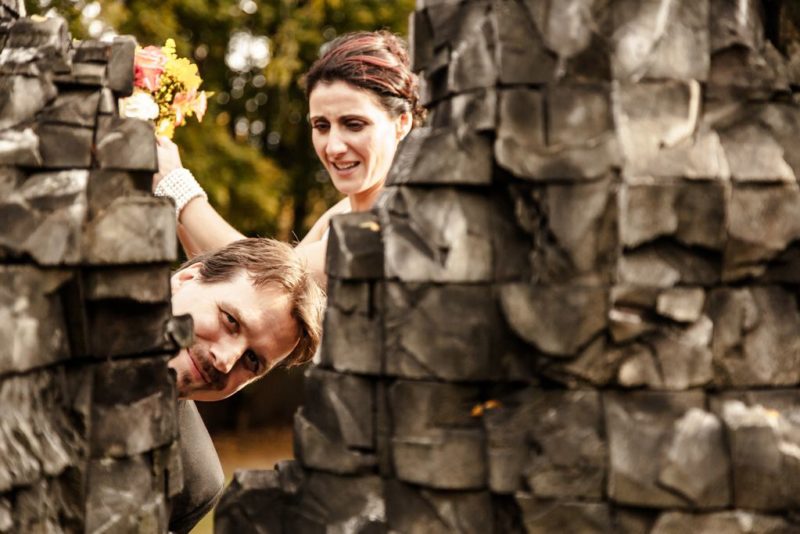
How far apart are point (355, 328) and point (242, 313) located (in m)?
0.83

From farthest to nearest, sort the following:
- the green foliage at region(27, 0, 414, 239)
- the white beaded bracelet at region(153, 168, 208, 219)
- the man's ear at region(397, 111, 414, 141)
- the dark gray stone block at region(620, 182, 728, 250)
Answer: the green foliage at region(27, 0, 414, 239) < the man's ear at region(397, 111, 414, 141) < the white beaded bracelet at region(153, 168, 208, 219) < the dark gray stone block at region(620, 182, 728, 250)

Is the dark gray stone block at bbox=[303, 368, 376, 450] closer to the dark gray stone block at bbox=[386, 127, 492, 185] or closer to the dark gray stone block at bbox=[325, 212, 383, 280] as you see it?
the dark gray stone block at bbox=[325, 212, 383, 280]

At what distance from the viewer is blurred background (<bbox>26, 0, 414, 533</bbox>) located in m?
10.4

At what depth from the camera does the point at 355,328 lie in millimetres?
2098

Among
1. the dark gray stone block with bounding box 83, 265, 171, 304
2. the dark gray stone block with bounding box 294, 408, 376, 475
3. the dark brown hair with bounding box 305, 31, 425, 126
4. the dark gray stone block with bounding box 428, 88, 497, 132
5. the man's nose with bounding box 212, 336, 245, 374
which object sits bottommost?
the dark gray stone block with bounding box 294, 408, 376, 475

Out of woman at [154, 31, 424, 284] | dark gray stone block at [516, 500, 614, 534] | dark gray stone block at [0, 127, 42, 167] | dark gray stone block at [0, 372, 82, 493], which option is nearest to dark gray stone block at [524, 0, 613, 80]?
dark gray stone block at [516, 500, 614, 534]

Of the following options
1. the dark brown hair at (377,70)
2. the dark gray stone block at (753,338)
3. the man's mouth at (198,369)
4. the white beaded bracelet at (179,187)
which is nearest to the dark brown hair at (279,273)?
the man's mouth at (198,369)

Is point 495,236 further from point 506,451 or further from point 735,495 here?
point 735,495

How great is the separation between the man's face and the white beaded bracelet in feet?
2.30

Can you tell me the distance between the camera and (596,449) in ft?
6.32

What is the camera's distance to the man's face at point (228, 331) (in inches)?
112

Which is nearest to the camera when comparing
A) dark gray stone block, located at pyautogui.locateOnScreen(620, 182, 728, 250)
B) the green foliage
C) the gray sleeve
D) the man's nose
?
dark gray stone block, located at pyautogui.locateOnScreen(620, 182, 728, 250)

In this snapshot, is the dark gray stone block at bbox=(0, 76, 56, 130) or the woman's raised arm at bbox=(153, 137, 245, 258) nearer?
the dark gray stone block at bbox=(0, 76, 56, 130)

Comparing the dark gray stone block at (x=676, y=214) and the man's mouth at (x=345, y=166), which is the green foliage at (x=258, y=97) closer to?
the man's mouth at (x=345, y=166)
